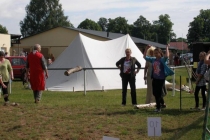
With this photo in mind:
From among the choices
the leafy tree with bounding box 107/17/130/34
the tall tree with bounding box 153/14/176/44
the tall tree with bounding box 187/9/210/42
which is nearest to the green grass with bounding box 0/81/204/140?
the tall tree with bounding box 187/9/210/42

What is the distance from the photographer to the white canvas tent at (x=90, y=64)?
65.5ft

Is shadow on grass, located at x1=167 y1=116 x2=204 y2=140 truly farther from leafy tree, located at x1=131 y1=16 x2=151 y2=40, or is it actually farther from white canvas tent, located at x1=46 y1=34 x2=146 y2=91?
leafy tree, located at x1=131 y1=16 x2=151 y2=40

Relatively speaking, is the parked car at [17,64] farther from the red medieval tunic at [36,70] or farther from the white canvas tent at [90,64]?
the red medieval tunic at [36,70]

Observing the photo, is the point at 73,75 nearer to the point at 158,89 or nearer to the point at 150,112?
the point at 158,89

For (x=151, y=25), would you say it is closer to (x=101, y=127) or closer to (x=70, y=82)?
(x=70, y=82)

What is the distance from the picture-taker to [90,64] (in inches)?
797

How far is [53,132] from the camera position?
8750mm

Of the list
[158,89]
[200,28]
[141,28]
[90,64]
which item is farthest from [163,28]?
[158,89]

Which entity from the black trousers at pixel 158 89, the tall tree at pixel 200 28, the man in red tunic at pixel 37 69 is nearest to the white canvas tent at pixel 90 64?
the man in red tunic at pixel 37 69

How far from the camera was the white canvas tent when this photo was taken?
19953 mm

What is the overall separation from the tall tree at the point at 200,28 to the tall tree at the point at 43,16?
89.8 ft

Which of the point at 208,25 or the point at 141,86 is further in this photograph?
the point at 208,25

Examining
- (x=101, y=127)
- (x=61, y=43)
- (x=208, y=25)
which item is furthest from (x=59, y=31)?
(x=208, y=25)

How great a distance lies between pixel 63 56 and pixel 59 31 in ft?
102
